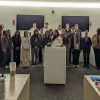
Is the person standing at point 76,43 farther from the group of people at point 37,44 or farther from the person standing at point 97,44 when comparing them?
the person standing at point 97,44

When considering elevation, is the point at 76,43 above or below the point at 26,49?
above

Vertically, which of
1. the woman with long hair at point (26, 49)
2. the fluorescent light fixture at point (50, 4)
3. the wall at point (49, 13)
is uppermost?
the fluorescent light fixture at point (50, 4)

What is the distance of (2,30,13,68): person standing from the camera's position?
765cm

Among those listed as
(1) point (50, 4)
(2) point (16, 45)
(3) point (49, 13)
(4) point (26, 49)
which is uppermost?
(1) point (50, 4)

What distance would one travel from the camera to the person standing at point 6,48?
7.65 meters

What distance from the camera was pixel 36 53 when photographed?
8188mm

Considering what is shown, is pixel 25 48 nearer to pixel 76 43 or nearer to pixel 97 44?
pixel 76 43

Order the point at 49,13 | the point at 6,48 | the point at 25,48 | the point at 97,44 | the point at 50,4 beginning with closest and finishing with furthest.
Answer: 1. the point at 97,44
2. the point at 6,48
3. the point at 25,48
4. the point at 50,4
5. the point at 49,13

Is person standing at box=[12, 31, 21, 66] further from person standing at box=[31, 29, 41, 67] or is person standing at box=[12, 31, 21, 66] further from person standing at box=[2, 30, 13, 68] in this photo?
person standing at box=[31, 29, 41, 67]

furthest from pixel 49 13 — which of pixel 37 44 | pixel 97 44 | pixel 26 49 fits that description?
pixel 97 44

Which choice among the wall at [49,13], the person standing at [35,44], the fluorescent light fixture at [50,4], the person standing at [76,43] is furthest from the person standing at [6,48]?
the person standing at [76,43]

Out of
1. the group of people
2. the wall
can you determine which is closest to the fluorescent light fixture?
the wall

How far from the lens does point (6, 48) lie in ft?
25.6

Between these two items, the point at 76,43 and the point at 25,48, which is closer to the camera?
the point at 25,48
